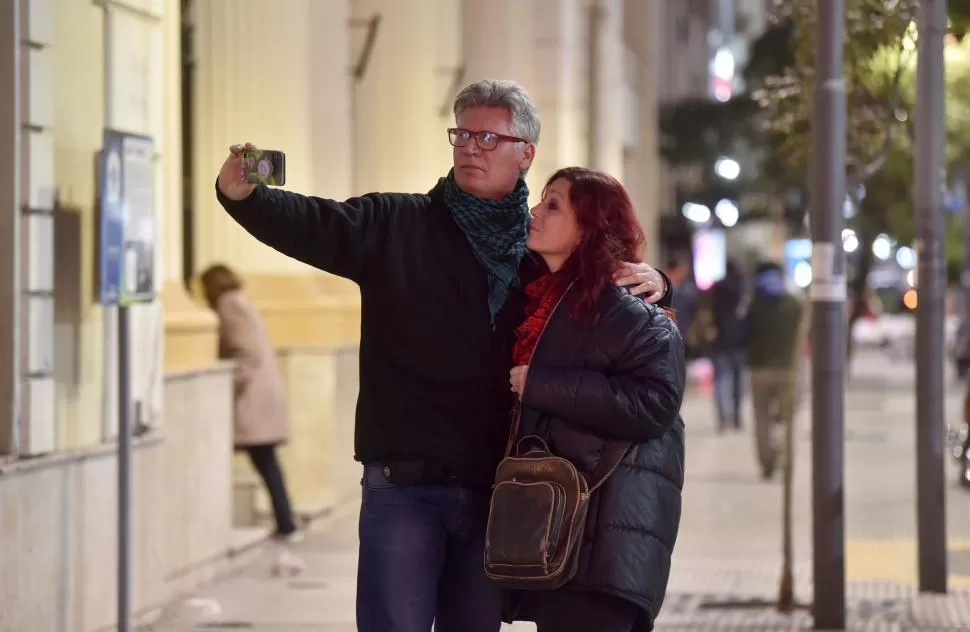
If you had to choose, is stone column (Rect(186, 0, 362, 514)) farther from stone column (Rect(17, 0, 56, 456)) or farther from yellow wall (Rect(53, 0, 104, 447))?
stone column (Rect(17, 0, 56, 456))

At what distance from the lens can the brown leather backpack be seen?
437 cm

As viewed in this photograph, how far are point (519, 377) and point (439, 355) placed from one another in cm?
24

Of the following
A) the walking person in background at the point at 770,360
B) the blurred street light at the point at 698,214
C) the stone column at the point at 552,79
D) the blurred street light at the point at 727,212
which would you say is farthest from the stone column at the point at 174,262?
the blurred street light at the point at 727,212

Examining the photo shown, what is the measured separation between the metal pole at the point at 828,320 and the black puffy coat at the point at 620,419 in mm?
4362

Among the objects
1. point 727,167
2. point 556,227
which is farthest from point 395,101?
point 727,167

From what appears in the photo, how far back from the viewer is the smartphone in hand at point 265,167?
4266mm

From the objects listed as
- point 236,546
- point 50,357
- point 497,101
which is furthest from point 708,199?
point 497,101

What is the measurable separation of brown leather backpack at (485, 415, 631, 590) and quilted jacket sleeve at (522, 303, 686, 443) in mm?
108

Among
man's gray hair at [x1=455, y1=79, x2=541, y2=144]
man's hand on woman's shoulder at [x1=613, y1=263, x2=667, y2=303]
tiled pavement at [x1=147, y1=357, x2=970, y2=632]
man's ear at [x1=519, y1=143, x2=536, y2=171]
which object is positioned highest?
man's gray hair at [x1=455, y1=79, x2=541, y2=144]

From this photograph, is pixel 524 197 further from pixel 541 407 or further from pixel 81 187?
pixel 81 187

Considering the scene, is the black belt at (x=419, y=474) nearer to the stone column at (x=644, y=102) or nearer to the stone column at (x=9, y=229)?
the stone column at (x=9, y=229)

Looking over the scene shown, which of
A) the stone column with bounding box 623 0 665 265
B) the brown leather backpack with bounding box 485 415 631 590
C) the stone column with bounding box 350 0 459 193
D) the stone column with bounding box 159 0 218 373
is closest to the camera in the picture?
the brown leather backpack with bounding box 485 415 631 590

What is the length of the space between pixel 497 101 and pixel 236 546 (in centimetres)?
729

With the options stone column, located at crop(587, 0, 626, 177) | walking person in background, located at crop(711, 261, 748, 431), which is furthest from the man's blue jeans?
stone column, located at crop(587, 0, 626, 177)
